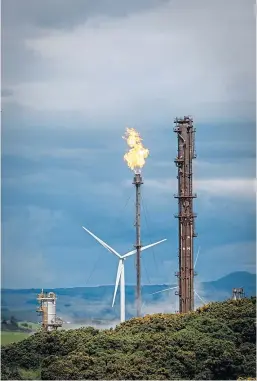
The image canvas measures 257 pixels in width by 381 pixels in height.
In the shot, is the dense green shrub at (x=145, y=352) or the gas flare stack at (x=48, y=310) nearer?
the dense green shrub at (x=145, y=352)

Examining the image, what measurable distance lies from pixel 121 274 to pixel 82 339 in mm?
5451

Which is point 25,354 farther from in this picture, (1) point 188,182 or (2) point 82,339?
(1) point 188,182

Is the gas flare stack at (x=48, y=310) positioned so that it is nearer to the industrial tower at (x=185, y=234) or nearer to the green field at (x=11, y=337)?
the green field at (x=11, y=337)

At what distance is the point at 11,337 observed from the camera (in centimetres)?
3950

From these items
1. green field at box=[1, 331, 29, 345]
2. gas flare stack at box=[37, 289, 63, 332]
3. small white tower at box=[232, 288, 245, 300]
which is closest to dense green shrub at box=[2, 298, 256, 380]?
green field at box=[1, 331, 29, 345]

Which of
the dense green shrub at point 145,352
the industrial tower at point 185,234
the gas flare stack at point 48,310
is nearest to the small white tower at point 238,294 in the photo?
the industrial tower at point 185,234

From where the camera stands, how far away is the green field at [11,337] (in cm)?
3875

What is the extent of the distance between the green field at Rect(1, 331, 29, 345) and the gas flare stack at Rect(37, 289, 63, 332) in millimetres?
3034

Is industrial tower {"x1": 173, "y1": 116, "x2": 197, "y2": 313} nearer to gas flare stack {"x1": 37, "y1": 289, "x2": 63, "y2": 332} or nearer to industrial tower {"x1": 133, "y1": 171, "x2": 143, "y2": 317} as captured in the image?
industrial tower {"x1": 133, "y1": 171, "x2": 143, "y2": 317}

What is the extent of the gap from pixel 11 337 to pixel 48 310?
457cm

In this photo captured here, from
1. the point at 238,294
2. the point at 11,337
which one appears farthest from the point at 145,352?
the point at 238,294

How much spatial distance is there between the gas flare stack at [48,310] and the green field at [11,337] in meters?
3.03

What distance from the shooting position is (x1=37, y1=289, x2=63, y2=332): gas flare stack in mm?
43719

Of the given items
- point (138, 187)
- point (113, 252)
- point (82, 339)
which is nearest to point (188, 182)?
point (138, 187)
